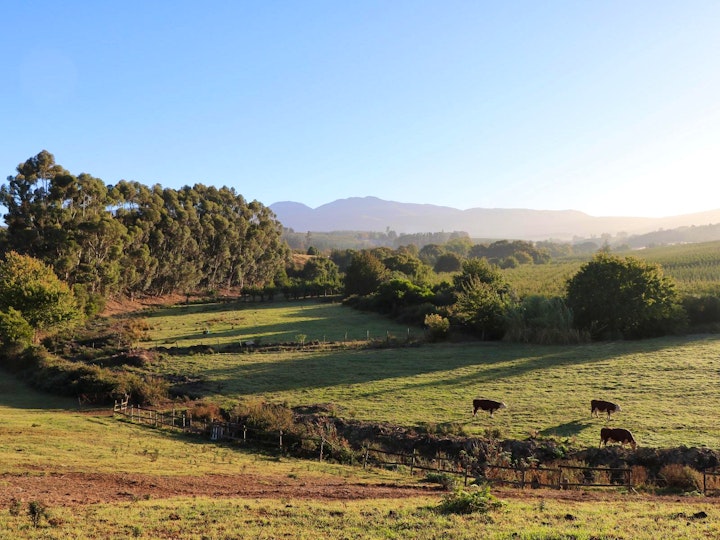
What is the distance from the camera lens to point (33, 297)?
46.1m

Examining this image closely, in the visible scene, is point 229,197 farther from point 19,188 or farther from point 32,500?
point 32,500

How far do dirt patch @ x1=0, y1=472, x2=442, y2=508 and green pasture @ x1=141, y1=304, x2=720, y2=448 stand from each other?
845cm

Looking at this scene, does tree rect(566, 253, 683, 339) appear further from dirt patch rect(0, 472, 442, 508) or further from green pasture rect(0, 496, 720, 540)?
dirt patch rect(0, 472, 442, 508)

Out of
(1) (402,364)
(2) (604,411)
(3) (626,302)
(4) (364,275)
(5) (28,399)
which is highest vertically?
(4) (364,275)

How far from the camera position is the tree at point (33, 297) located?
150ft

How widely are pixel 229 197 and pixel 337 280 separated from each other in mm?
37444

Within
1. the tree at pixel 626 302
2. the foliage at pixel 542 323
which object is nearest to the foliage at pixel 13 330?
the foliage at pixel 542 323

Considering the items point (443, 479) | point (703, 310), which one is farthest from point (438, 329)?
point (443, 479)

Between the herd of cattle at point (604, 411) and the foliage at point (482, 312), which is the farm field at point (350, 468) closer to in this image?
the herd of cattle at point (604, 411)

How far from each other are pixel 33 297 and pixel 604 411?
48.2 metres

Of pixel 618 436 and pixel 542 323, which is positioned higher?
pixel 542 323

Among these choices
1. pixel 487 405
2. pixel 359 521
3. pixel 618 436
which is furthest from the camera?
pixel 487 405

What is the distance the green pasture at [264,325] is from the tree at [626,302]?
17.8 metres

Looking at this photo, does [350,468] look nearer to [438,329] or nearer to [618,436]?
[618,436]
